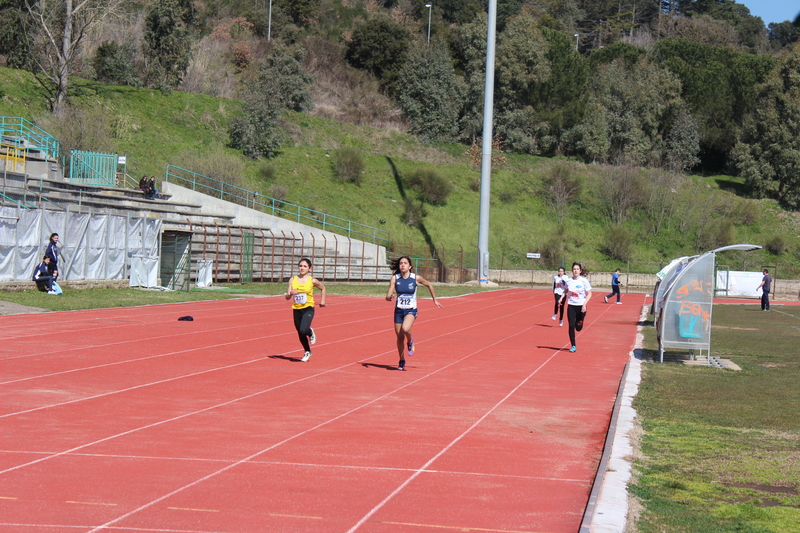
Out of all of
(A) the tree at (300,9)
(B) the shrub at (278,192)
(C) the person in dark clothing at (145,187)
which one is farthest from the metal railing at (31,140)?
(A) the tree at (300,9)

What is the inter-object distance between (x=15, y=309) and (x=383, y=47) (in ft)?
220

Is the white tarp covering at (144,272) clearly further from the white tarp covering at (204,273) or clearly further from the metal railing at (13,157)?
the metal railing at (13,157)

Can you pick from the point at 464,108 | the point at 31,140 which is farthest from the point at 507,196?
the point at 31,140

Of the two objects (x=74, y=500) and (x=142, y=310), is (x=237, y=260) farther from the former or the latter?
(x=74, y=500)

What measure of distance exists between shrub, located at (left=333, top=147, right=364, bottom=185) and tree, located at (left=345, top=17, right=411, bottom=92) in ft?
67.7

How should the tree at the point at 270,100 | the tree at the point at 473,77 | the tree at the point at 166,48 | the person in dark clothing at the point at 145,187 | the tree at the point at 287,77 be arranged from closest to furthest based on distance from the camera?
1. the person in dark clothing at the point at 145,187
2. the tree at the point at 270,100
3. the tree at the point at 166,48
4. the tree at the point at 287,77
5. the tree at the point at 473,77

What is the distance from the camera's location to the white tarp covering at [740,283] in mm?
51781

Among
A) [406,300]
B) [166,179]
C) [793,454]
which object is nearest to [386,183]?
[166,179]

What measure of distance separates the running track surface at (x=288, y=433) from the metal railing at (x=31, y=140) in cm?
2276

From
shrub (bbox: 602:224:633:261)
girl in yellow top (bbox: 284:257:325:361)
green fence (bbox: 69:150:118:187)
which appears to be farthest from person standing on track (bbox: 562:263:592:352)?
shrub (bbox: 602:224:633:261)

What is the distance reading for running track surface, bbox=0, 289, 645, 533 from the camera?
20.4ft

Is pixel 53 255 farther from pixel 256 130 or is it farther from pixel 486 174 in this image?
pixel 256 130

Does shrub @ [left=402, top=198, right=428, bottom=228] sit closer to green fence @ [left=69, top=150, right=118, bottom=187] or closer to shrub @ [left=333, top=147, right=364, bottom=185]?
shrub @ [left=333, top=147, right=364, bottom=185]

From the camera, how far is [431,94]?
77.4 metres
